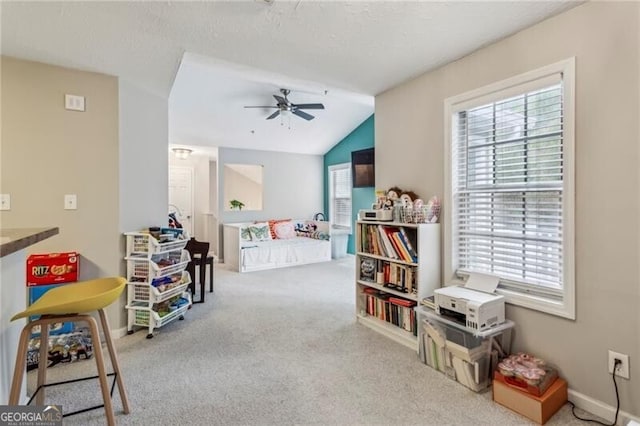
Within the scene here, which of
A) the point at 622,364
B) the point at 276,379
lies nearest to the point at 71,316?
the point at 276,379

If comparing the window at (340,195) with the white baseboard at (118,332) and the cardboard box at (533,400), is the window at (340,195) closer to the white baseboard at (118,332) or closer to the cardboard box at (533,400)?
the white baseboard at (118,332)

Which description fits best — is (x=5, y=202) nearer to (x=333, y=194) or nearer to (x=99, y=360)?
(x=99, y=360)

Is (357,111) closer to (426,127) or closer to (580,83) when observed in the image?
(426,127)

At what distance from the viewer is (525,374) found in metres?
1.81

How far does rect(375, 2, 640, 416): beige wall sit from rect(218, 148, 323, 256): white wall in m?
5.00

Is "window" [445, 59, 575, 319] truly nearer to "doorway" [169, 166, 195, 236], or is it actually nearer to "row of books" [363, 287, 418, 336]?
"row of books" [363, 287, 418, 336]

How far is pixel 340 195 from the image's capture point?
22.9ft

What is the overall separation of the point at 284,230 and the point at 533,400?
197 inches

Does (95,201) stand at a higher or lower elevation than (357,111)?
lower

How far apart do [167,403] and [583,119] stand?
2893mm

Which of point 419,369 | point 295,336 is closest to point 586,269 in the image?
point 419,369

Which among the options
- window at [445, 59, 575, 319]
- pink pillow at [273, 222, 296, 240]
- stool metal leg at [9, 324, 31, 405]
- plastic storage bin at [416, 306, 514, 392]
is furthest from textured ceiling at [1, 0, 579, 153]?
pink pillow at [273, 222, 296, 240]

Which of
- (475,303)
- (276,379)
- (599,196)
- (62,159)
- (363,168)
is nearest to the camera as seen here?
(599,196)

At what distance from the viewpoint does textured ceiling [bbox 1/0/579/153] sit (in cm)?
184
